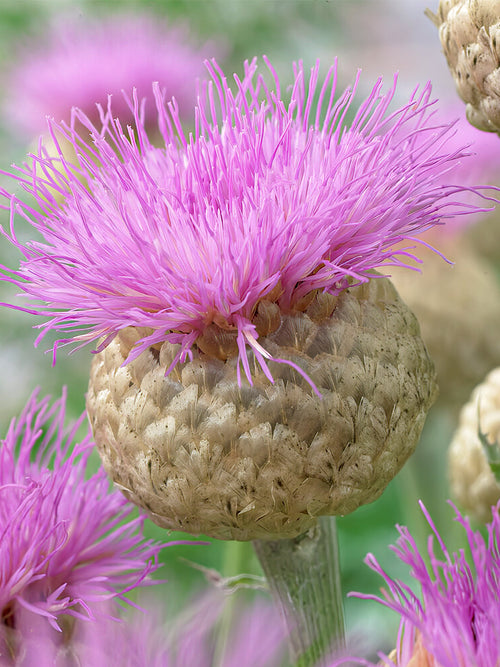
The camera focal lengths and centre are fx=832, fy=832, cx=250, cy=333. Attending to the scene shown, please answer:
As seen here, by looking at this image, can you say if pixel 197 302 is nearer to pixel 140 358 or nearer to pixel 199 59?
pixel 140 358

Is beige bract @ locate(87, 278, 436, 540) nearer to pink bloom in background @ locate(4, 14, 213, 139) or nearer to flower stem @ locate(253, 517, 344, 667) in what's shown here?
flower stem @ locate(253, 517, 344, 667)

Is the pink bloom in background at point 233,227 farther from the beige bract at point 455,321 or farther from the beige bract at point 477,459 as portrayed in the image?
the beige bract at point 455,321

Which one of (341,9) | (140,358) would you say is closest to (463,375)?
(140,358)

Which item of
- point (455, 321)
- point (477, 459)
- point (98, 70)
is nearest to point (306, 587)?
point (477, 459)

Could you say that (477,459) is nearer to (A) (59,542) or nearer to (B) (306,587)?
(B) (306,587)

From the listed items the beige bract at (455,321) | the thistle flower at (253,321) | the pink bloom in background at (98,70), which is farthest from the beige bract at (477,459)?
the pink bloom in background at (98,70)
